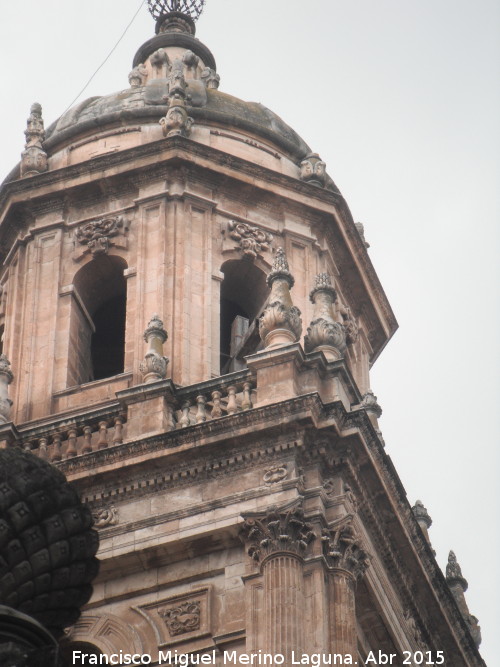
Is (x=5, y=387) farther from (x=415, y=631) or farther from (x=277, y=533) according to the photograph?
(x=415, y=631)

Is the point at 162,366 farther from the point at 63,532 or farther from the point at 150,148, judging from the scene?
the point at 63,532

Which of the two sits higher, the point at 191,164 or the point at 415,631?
the point at 191,164

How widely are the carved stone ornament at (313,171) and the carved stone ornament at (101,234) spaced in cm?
335

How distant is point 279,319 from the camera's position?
107 ft

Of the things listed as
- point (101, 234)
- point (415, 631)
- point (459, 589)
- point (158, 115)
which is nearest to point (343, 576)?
point (415, 631)

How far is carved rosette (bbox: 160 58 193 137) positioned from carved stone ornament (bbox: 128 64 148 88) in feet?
4.01

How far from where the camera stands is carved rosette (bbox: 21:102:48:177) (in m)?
37.9

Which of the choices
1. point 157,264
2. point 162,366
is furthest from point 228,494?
point 157,264

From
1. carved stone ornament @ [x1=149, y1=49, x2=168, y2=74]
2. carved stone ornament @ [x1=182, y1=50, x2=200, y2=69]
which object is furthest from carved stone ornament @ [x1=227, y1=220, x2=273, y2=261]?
carved stone ornament @ [x1=182, y1=50, x2=200, y2=69]

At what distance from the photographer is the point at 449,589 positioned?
35125 millimetres

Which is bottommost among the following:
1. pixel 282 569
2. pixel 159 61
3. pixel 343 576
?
pixel 282 569

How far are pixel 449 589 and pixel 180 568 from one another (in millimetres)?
Answer: 6028

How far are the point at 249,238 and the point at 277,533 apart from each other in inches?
299

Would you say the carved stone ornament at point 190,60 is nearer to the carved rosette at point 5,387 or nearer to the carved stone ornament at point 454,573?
the carved rosette at point 5,387
